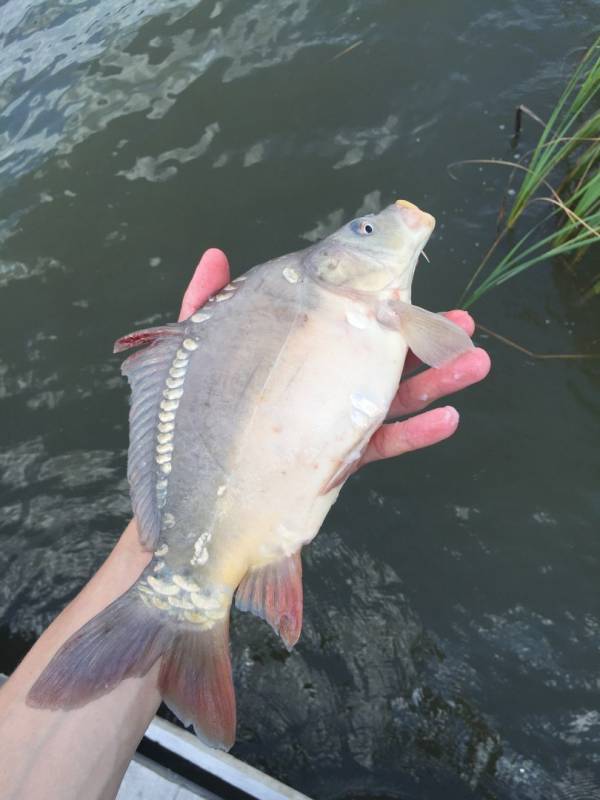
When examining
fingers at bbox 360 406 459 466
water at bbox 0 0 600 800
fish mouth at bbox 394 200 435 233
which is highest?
fish mouth at bbox 394 200 435 233

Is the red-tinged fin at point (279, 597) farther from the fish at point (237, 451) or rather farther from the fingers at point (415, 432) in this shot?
the fingers at point (415, 432)

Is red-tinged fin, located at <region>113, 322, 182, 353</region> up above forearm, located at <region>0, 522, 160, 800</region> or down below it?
above

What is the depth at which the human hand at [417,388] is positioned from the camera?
238cm

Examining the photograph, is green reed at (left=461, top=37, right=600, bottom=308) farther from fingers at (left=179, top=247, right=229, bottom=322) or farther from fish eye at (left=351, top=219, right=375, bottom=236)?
fingers at (left=179, top=247, right=229, bottom=322)

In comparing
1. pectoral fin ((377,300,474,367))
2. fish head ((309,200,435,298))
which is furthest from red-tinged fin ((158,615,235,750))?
fish head ((309,200,435,298))

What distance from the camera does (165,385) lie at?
2240 mm

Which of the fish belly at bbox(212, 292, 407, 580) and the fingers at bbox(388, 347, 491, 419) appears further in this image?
the fingers at bbox(388, 347, 491, 419)

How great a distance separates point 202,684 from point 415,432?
3.62 feet

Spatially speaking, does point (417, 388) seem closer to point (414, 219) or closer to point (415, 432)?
Answer: point (415, 432)

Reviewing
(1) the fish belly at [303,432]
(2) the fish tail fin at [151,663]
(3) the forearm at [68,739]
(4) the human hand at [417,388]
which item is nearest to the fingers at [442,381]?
(4) the human hand at [417,388]

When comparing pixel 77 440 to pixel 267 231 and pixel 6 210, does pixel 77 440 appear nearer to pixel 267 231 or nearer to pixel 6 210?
pixel 267 231

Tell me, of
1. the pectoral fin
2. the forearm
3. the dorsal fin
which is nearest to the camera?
the forearm

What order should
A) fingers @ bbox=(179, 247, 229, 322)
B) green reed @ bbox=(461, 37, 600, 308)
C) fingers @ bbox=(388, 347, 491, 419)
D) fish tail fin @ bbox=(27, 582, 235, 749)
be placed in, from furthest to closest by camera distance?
1. green reed @ bbox=(461, 37, 600, 308)
2. fingers @ bbox=(179, 247, 229, 322)
3. fingers @ bbox=(388, 347, 491, 419)
4. fish tail fin @ bbox=(27, 582, 235, 749)

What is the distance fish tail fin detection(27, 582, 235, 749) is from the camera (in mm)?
Result: 1844
